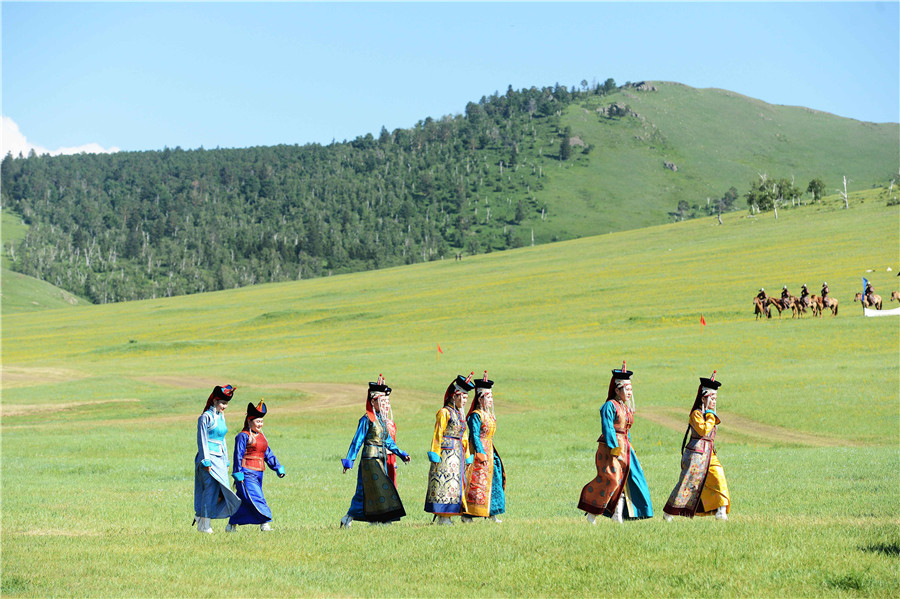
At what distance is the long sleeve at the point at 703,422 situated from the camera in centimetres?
1341

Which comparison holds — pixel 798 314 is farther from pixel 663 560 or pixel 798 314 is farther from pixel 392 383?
pixel 663 560

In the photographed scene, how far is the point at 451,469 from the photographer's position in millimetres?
13609

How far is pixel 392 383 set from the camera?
4291 cm

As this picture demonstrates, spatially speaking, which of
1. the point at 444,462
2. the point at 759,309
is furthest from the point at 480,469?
the point at 759,309

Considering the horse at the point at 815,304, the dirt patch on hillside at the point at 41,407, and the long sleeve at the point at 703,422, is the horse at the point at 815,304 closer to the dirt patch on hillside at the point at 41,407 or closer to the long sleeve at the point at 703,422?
the dirt patch on hillside at the point at 41,407

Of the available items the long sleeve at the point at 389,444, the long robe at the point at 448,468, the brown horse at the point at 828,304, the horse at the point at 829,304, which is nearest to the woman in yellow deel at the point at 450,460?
the long robe at the point at 448,468

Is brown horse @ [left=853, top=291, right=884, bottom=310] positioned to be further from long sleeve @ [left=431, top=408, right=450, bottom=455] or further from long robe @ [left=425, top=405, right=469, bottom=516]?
long sleeve @ [left=431, top=408, right=450, bottom=455]

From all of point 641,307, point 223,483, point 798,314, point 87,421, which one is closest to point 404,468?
point 223,483

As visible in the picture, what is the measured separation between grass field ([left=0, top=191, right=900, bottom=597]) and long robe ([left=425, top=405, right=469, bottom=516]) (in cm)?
71

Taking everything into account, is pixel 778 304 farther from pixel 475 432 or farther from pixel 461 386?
pixel 461 386

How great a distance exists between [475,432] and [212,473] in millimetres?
4293

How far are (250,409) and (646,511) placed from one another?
21.8ft

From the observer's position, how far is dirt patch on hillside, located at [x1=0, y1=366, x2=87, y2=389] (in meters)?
49.6

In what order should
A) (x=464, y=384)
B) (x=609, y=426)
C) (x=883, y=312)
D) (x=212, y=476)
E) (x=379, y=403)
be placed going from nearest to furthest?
(x=609, y=426), (x=212, y=476), (x=464, y=384), (x=379, y=403), (x=883, y=312)
